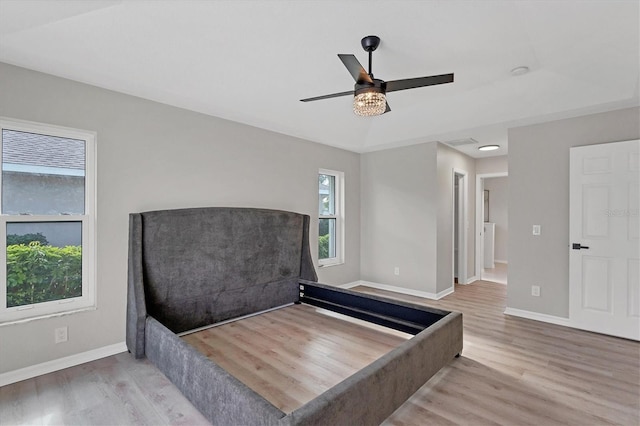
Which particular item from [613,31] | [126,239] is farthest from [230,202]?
[613,31]

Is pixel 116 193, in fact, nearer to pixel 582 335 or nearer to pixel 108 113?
pixel 108 113

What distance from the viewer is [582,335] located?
128 inches

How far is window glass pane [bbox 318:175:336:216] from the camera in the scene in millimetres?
5059

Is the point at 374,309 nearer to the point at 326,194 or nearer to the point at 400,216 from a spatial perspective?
the point at 400,216

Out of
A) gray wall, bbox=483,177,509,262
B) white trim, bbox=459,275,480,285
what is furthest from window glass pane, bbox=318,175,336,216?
gray wall, bbox=483,177,509,262

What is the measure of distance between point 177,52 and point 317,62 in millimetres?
1192

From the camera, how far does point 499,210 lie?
7.96 metres

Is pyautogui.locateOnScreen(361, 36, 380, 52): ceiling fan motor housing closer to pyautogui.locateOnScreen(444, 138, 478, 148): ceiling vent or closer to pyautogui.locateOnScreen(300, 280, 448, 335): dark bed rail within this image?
pyautogui.locateOnScreen(300, 280, 448, 335): dark bed rail

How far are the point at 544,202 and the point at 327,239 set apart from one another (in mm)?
3029

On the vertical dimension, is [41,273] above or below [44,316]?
above

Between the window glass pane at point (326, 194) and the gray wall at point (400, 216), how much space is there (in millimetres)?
630

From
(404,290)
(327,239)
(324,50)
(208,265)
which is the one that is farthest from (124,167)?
(404,290)

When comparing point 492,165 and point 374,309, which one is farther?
point 492,165

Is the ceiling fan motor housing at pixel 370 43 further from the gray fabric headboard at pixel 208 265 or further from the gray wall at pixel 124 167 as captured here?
the gray fabric headboard at pixel 208 265
